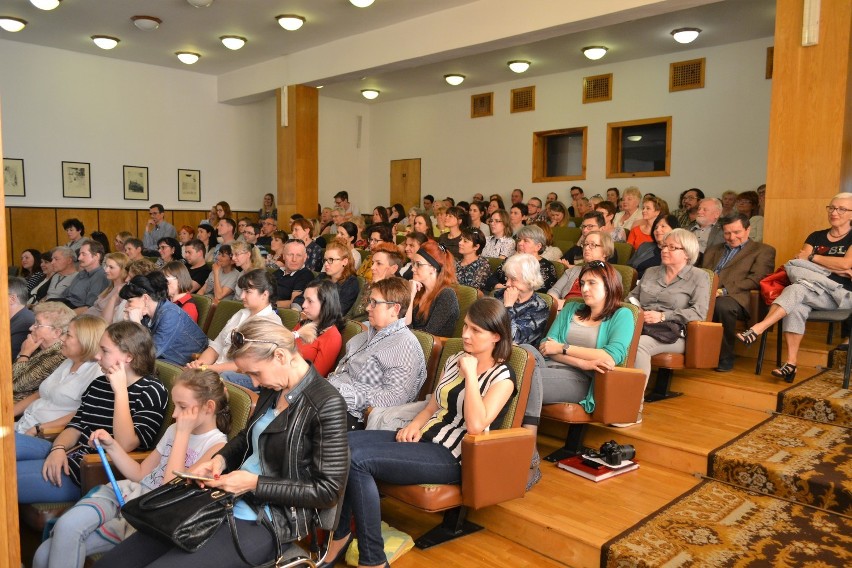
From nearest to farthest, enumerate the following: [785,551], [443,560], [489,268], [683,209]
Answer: [785,551], [443,560], [489,268], [683,209]

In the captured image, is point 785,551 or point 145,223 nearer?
point 785,551

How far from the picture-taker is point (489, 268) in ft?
17.4

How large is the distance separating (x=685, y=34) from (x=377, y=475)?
24.9 ft

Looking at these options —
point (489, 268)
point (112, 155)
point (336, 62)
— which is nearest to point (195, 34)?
point (336, 62)

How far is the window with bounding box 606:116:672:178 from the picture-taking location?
9.78 metres

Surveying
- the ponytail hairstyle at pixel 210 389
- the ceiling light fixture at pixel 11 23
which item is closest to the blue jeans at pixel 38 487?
the ponytail hairstyle at pixel 210 389

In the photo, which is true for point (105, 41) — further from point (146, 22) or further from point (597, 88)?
point (597, 88)

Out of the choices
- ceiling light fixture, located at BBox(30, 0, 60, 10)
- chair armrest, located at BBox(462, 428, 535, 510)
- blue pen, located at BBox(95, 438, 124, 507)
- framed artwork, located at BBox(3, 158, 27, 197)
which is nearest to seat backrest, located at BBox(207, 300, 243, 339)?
blue pen, located at BBox(95, 438, 124, 507)

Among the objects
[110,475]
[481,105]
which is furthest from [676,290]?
[481,105]

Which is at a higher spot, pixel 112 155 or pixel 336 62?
pixel 336 62

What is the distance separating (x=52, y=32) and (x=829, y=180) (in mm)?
9281

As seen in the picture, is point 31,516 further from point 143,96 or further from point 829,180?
point 143,96

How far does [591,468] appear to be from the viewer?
3.27 meters

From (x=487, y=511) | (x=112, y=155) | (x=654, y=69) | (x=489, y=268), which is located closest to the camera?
(x=487, y=511)
